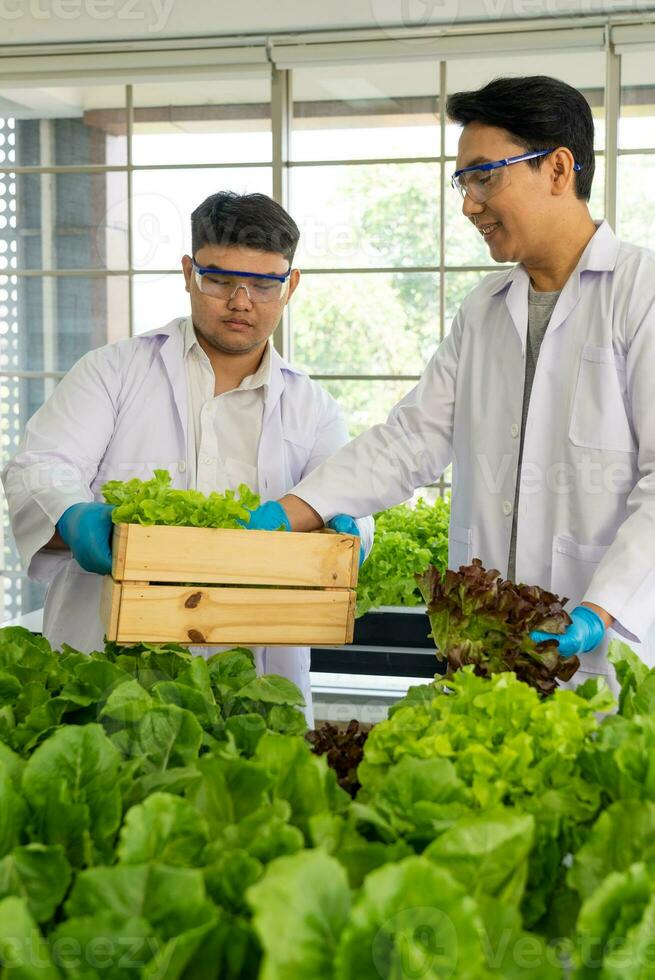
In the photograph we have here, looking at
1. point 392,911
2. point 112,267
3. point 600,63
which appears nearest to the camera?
point 392,911

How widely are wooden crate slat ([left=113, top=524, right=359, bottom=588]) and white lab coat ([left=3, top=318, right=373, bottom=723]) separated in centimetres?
45

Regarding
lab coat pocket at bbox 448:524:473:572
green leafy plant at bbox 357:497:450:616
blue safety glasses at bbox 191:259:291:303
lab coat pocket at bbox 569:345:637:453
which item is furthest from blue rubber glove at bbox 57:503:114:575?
green leafy plant at bbox 357:497:450:616

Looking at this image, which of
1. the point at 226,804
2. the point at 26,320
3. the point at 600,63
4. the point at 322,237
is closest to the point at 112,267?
the point at 26,320

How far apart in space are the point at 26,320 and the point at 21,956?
4.01 metres

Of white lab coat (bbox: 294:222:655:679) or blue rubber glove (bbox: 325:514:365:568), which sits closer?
white lab coat (bbox: 294:222:655:679)

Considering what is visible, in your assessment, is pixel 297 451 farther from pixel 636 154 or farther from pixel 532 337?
pixel 636 154

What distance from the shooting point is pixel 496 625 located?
4.75 ft

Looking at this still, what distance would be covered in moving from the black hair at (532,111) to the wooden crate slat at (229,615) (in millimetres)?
873

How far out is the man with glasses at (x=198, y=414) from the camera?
200cm

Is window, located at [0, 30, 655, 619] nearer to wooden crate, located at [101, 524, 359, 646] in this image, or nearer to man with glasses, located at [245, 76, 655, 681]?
man with glasses, located at [245, 76, 655, 681]

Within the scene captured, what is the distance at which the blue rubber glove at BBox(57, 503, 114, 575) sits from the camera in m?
1.73

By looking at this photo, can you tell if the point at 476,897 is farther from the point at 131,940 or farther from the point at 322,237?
the point at 322,237

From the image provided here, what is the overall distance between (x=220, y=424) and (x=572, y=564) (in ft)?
2.61

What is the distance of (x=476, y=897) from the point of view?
2.56 ft
